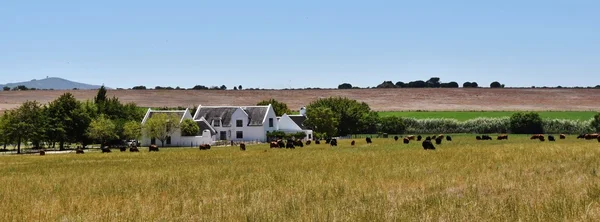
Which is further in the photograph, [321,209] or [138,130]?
[138,130]

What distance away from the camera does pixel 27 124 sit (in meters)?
82.1

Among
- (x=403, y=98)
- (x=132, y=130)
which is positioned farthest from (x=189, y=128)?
(x=403, y=98)

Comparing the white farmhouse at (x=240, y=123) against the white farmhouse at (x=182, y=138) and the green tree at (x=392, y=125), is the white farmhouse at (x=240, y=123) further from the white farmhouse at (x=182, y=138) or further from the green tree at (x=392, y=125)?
the green tree at (x=392, y=125)

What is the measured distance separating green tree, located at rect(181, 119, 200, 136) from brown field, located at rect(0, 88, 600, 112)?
7094 cm

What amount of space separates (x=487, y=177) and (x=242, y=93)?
572 feet

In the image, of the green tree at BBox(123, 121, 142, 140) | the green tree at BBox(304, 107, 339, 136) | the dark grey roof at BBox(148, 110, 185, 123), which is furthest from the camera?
the green tree at BBox(304, 107, 339, 136)

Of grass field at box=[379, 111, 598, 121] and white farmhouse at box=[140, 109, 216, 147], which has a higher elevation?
grass field at box=[379, 111, 598, 121]

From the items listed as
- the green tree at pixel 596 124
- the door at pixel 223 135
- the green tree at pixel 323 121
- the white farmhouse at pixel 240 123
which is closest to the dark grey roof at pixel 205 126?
the white farmhouse at pixel 240 123

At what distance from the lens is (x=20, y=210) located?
18.6 meters

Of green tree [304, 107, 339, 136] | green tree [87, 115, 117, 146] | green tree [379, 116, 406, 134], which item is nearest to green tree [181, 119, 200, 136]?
green tree [87, 115, 117, 146]

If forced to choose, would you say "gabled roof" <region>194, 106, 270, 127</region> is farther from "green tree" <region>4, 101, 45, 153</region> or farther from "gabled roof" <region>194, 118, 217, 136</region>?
"green tree" <region>4, 101, 45, 153</region>

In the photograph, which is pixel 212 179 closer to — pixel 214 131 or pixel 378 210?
pixel 378 210

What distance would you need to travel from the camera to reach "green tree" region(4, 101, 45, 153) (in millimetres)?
81062

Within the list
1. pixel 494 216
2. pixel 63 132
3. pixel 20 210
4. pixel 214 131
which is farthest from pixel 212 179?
pixel 214 131
